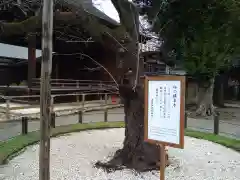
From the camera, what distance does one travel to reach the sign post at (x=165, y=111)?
11.8 ft

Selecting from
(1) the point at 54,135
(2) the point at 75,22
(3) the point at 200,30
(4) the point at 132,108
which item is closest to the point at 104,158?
(4) the point at 132,108

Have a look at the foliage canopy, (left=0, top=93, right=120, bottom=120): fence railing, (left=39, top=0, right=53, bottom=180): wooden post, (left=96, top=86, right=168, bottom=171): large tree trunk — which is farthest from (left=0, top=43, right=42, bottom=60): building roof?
(left=39, top=0, right=53, bottom=180): wooden post

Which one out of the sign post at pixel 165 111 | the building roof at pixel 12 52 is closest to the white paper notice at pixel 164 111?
the sign post at pixel 165 111

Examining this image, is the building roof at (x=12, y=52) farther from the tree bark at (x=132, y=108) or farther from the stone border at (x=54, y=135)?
the tree bark at (x=132, y=108)

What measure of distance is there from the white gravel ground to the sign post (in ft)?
4.95

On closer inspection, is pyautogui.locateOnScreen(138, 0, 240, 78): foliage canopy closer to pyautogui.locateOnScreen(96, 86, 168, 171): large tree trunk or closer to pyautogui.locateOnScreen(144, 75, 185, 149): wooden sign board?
pyautogui.locateOnScreen(96, 86, 168, 171): large tree trunk

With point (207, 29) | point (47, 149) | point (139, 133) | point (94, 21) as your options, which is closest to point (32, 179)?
point (47, 149)

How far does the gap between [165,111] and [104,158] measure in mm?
2796

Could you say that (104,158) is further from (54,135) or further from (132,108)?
(54,135)

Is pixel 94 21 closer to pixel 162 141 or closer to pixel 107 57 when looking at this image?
pixel 162 141

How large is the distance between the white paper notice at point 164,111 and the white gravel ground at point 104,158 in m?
1.54

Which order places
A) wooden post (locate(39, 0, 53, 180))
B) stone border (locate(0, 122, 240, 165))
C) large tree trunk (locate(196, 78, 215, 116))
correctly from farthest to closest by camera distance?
large tree trunk (locate(196, 78, 215, 116)) → stone border (locate(0, 122, 240, 165)) → wooden post (locate(39, 0, 53, 180))

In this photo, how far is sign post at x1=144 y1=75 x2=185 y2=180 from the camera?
3.61 m

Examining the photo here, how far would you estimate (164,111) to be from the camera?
12.4 feet
